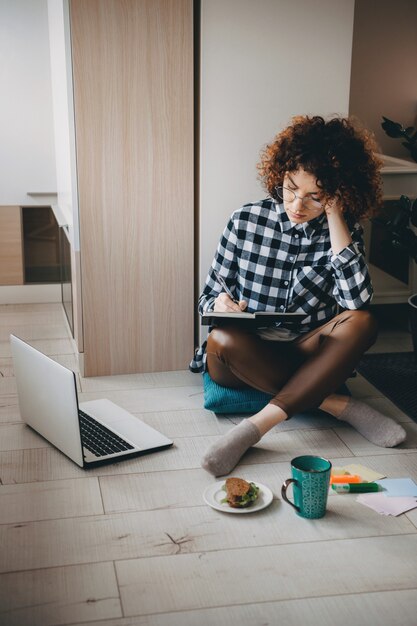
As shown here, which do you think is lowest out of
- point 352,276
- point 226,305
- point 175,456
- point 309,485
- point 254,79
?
point 175,456

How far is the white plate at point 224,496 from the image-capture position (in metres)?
2.07

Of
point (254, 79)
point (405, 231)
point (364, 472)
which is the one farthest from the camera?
point (405, 231)

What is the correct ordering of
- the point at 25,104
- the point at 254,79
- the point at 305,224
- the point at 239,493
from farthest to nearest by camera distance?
the point at 25,104
the point at 254,79
the point at 305,224
the point at 239,493

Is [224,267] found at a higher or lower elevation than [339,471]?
higher

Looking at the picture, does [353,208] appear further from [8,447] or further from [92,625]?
[92,625]

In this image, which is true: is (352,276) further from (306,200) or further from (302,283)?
(306,200)

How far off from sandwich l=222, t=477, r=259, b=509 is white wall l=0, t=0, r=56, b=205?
7.40 ft

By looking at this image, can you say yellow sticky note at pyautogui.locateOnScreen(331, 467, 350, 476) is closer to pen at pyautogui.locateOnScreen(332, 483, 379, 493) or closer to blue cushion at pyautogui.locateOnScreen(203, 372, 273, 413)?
pen at pyautogui.locateOnScreen(332, 483, 379, 493)

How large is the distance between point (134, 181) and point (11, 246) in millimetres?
1318

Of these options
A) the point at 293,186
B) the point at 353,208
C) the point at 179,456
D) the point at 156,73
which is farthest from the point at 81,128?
the point at 179,456

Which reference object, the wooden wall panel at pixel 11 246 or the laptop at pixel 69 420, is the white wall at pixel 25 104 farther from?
the laptop at pixel 69 420

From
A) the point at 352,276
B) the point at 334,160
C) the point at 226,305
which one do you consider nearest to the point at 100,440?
the point at 226,305

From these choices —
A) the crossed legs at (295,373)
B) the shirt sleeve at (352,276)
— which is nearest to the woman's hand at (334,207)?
the shirt sleeve at (352,276)

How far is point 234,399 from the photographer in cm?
266
